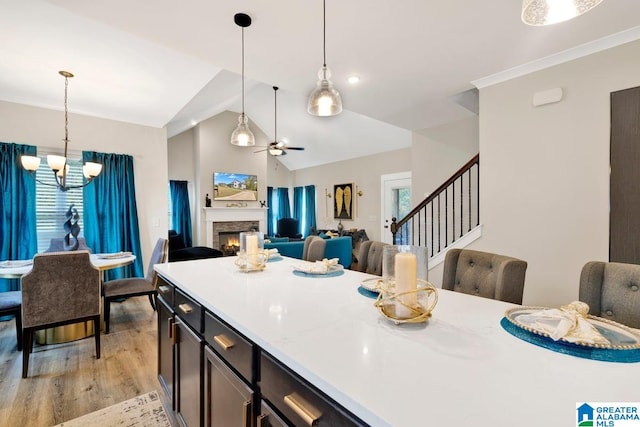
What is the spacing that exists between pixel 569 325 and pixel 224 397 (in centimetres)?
120

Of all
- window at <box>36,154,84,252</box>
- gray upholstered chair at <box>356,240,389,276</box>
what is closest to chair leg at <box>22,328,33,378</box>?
window at <box>36,154,84,252</box>

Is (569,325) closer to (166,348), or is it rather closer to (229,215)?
(166,348)

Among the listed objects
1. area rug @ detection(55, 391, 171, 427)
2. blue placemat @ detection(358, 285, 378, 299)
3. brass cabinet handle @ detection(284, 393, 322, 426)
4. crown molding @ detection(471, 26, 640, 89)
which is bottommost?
area rug @ detection(55, 391, 171, 427)

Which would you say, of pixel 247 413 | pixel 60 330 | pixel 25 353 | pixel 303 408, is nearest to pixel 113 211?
pixel 60 330

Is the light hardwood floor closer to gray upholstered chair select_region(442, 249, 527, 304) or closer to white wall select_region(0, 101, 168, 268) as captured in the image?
gray upholstered chair select_region(442, 249, 527, 304)

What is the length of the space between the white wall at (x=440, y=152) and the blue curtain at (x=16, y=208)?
5.47 meters

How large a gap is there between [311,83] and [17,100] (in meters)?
3.76

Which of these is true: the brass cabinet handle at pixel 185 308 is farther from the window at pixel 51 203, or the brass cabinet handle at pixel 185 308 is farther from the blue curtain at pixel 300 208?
the blue curtain at pixel 300 208

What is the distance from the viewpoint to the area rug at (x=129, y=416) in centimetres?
187

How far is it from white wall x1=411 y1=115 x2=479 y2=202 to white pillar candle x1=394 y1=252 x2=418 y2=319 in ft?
13.4

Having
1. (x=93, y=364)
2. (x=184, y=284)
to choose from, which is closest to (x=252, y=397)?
(x=184, y=284)

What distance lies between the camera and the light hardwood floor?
198 centimetres

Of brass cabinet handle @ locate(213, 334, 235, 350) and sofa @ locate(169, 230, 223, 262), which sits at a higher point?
brass cabinet handle @ locate(213, 334, 235, 350)

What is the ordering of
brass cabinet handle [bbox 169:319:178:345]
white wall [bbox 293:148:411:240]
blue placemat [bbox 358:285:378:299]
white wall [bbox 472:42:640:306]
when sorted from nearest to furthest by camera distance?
blue placemat [bbox 358:285:378:299]
brass cabinet handle [bbox 169:319:178:345]
white wall [bbox 472:42:640:306]
white wall [bbox 293:148:411:240]
